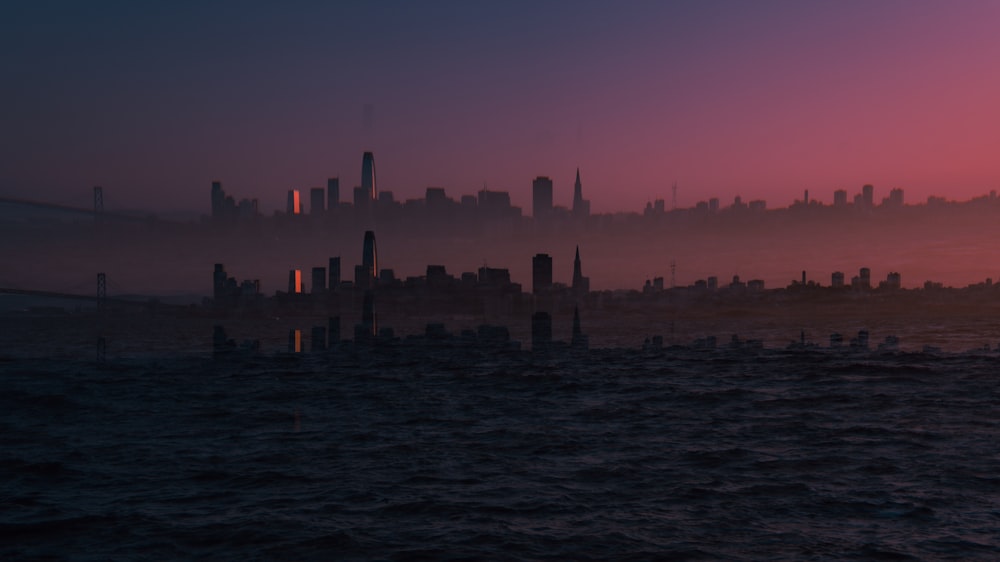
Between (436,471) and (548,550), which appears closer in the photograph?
(548,550)

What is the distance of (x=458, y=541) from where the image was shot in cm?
2841

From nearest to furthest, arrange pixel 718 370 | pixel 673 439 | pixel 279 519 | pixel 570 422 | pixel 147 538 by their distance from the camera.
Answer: pixel 147 538
pixel 279 519
pixel 673 439
pixel 570 422
pixel 718 370

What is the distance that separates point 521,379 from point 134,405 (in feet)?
163

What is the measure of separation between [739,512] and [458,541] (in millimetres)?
10803

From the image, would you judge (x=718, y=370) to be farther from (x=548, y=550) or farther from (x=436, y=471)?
(x=548, y=550)

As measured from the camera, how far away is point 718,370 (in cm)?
12138

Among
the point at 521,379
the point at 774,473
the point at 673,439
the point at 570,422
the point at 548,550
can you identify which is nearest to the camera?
the point at 548,550

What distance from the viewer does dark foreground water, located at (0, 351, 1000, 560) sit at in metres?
28.2

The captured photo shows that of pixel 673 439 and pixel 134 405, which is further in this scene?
pixel 134 405

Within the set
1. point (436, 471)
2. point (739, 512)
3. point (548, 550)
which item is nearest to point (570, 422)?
point (436, 471)

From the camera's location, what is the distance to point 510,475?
39719 millimetres

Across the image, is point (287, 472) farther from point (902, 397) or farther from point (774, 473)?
point (902, 397)

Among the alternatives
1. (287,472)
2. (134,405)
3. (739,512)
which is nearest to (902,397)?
(739,512)

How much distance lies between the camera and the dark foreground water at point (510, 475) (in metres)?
28.2
